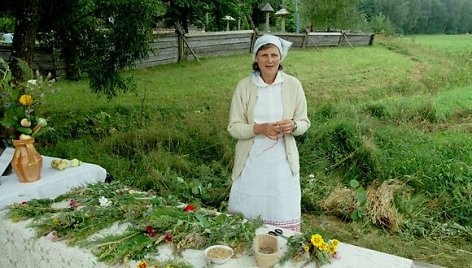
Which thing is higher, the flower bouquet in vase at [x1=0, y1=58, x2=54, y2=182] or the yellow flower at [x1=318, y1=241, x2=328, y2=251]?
the flower bouquet in vase at [x1=0, y1=58, x2=54, y2=182]

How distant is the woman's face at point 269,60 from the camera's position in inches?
95.8

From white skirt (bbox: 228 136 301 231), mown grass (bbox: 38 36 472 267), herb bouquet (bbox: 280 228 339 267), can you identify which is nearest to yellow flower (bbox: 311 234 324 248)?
herb bouquet (bbox: 280 228 339 267)

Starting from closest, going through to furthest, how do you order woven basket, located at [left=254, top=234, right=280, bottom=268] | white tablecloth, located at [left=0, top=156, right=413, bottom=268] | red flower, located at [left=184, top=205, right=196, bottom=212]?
woven basket, located at [left=254, top=234, right=280, bottom=268], white tablecloth, located at [left=0, top=156, right=413, bottom=268], red flower, located at [left=184, top=205, right=196, bottom=212]

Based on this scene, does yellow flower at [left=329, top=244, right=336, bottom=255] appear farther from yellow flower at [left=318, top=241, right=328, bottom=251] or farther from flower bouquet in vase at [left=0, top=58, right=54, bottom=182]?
flower bouquet in vase at [left=0, top=58, right=54, bottom=182]

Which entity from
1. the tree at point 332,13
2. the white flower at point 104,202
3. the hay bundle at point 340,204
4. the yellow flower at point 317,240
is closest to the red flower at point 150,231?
the white flower at point 104,202

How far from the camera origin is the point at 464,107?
746 centimetres

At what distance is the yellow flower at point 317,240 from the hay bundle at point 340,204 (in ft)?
7.72

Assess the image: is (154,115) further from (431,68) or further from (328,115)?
(431,68)

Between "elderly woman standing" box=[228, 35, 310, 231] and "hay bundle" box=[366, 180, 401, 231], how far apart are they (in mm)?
1534

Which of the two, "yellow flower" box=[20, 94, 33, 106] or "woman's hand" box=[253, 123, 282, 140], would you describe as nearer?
"woman's hand" box=[253, 123, 282, 140]

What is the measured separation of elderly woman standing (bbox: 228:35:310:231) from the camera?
2.50 m

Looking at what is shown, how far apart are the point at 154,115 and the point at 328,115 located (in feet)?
8.70

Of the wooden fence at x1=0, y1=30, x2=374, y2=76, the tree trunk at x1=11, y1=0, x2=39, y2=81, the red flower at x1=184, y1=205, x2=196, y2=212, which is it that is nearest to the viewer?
the red flower at x1=184, y1=205, x2=196, y2=212

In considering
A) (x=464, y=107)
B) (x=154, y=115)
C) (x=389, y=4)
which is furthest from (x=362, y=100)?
(x=389, y=4)
